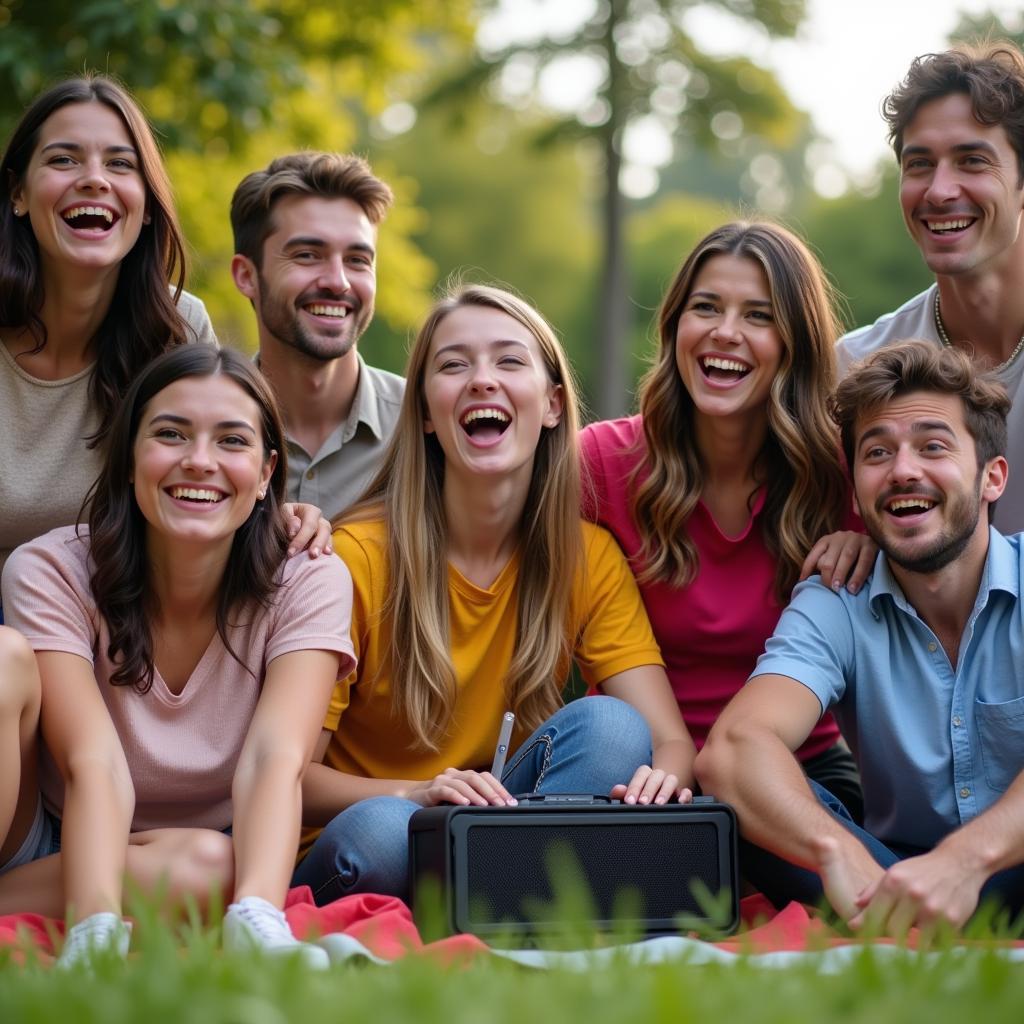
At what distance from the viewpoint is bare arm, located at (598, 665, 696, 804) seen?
373 cm

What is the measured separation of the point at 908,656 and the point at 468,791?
129cm

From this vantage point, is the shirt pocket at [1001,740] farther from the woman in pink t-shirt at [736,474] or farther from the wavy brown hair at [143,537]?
the wavy brown hair at [143,537]

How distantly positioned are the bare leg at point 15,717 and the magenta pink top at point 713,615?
1.85 metres

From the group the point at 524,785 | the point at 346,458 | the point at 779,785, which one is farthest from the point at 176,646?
the point at 779,785

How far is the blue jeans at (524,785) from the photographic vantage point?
3.68 meters

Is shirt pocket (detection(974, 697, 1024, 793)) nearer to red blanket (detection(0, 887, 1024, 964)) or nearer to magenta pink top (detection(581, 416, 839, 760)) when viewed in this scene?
red blanket (detection(0, 887, 1024, 964))

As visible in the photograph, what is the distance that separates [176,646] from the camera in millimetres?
3951

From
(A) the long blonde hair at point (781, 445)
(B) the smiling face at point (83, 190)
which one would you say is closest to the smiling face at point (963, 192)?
(A) the long blonde hair at point (781, 445)

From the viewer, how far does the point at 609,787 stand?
3932mm

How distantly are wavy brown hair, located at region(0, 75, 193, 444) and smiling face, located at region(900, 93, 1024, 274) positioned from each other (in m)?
2.37

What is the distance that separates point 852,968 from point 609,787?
1.75 m

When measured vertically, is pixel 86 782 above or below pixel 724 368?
below

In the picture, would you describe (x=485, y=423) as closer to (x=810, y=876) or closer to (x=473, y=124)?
(x=810, y=876)

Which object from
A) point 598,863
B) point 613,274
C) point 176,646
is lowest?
point 598,863
